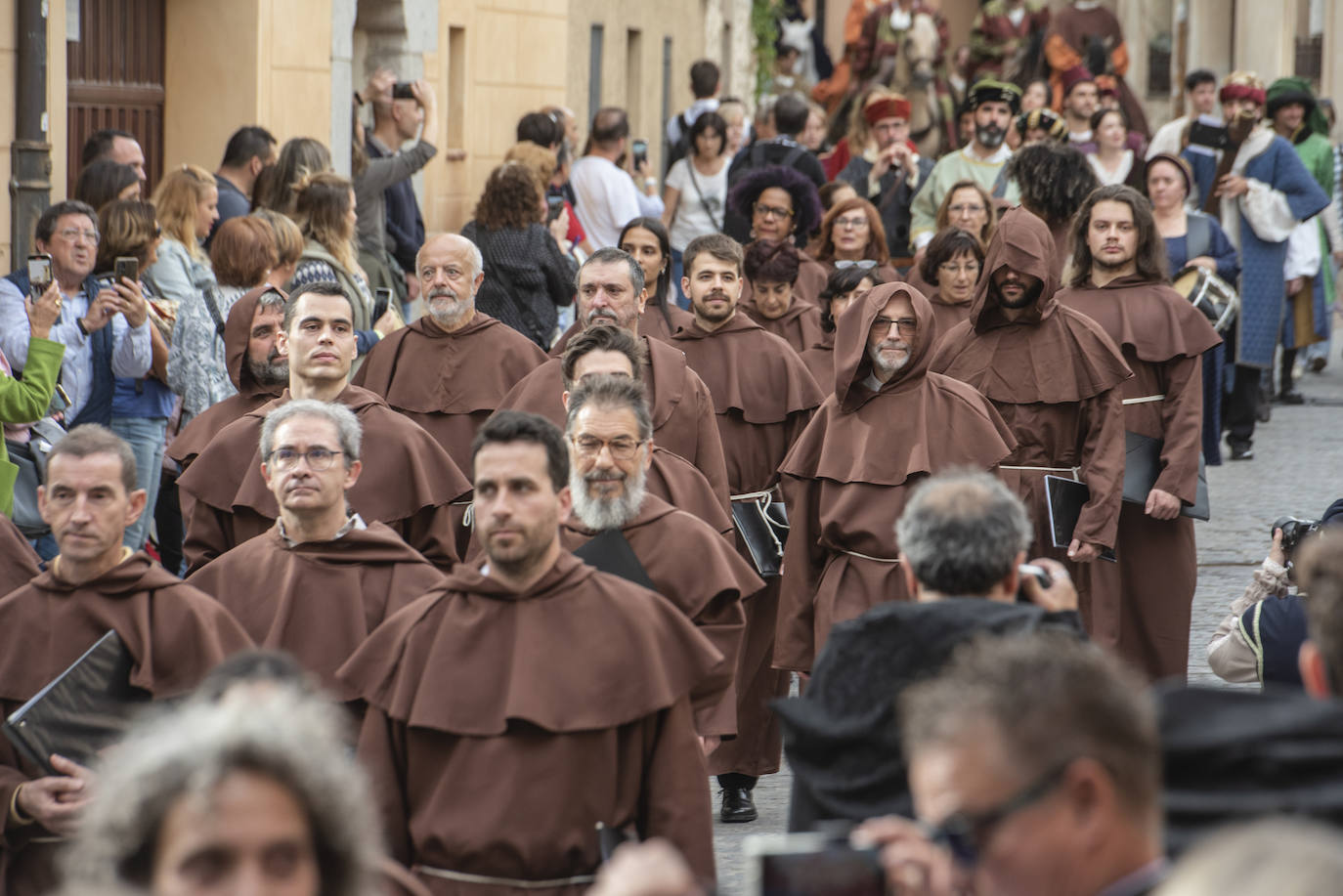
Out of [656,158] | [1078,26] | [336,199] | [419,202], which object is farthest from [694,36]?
[336,199]

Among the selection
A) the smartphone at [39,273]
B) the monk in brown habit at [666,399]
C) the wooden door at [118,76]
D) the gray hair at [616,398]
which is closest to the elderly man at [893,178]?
the wooden door at [118,76]

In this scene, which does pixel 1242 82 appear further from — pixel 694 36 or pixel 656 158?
pixel 694 36

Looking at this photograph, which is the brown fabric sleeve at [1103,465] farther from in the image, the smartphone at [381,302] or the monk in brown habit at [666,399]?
the smartphone at [381,302]

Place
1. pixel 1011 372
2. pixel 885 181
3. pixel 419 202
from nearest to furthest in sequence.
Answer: pixel 1011 372 → pixel 885 181 → pixel 419 202

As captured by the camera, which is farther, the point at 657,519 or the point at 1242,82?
the point at 1242,82

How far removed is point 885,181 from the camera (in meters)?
14.4

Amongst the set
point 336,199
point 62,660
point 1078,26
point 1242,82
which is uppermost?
point 1078,26

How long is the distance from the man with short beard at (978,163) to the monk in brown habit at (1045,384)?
194 inches

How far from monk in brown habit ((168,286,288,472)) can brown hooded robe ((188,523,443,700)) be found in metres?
2.00

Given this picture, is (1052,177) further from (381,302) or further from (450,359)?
(381,302)

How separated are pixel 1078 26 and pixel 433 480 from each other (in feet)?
78.1

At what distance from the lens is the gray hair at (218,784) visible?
267 cm

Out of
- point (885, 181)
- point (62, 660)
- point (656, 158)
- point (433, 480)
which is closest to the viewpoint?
point (62, 660)

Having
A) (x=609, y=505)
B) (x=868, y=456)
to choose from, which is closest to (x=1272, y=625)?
(x=609, y=505)
